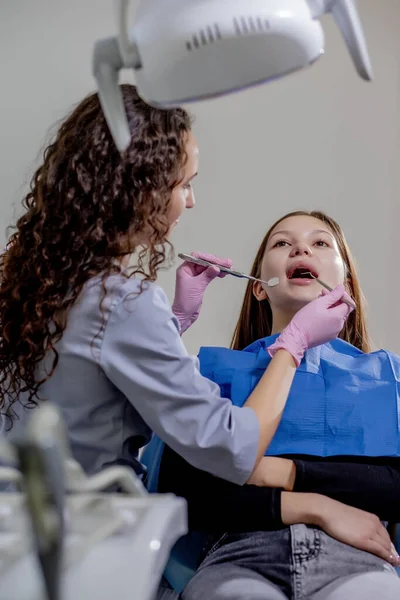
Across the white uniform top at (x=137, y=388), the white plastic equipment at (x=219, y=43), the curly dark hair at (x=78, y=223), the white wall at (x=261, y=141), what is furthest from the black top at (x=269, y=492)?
the white wall at (x=261, y=141)

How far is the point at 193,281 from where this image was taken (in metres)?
1.76

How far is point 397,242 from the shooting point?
253cm

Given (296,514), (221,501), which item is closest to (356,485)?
(296,514)

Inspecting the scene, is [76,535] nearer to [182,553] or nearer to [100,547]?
[100,547]

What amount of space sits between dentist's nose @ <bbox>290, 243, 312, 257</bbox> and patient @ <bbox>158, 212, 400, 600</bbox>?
0.23 m

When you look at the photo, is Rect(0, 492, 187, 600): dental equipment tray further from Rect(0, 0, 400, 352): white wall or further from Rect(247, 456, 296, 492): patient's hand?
Rect(0, 0, 400, 352): white wall

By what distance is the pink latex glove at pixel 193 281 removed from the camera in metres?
1.76

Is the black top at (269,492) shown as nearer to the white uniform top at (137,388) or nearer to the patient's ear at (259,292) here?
the white uniform top at (137,388)

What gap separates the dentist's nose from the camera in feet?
5.73

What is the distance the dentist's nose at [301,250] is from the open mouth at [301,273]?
1.4 inches

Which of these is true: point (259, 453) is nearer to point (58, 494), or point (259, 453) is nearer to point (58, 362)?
point (58, 362)

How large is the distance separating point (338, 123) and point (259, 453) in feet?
4.90

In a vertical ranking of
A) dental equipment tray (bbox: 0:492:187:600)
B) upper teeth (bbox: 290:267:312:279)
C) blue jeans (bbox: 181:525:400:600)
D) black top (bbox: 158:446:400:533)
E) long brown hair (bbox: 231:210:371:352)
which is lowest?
blue jeans (bbox: 181:525:400:600)

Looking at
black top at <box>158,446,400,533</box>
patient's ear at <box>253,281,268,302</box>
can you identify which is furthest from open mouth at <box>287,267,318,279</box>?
black top at <box>158,446,400,533</box>
